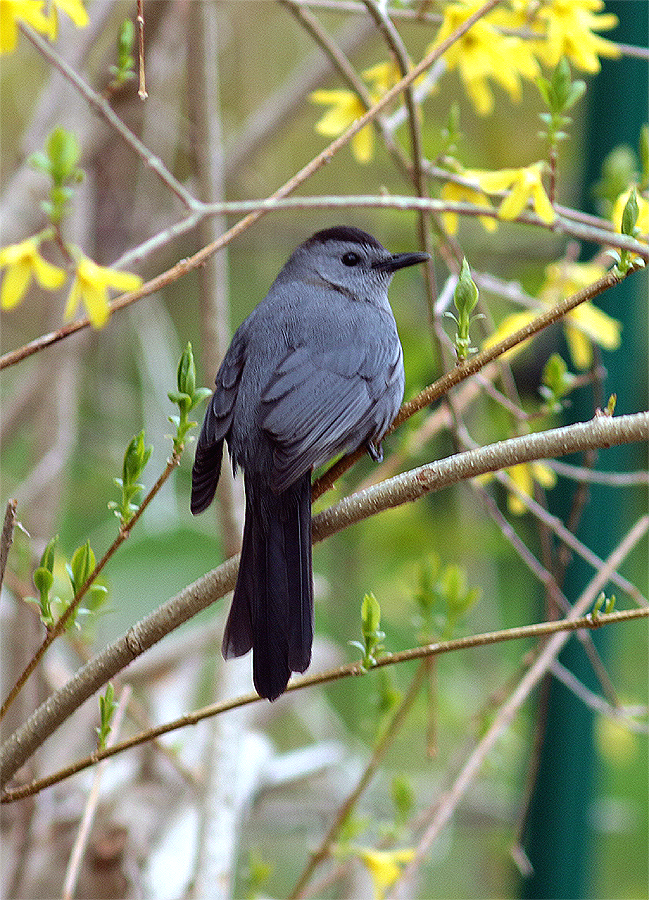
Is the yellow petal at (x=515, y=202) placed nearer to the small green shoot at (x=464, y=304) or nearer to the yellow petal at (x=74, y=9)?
the small green shoot at (x=464, y=304)

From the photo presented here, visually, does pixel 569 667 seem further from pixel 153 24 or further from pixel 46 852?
pixel 153 24

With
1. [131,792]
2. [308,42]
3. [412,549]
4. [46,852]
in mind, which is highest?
[308,42]

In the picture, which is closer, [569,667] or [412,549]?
[569,667]

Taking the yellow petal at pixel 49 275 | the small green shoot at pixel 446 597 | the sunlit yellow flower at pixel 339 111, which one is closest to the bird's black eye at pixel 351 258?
the sunlit yellow flower at pixel 339 111

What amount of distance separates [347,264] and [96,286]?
928 mm

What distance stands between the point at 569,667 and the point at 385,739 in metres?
0.81

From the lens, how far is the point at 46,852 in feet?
6.52

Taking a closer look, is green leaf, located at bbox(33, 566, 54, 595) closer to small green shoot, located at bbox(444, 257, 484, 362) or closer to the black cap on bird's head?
small green shoot, located at bbox(444, 257, 484, 362)

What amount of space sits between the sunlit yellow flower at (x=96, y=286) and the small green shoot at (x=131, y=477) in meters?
0.13

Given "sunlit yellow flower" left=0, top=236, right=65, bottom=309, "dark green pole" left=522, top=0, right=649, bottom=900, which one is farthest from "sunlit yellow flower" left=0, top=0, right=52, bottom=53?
"dark green pole" left=522, top=0, right=649, bottom=900

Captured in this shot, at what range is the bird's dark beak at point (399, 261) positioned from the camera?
1.62 metres

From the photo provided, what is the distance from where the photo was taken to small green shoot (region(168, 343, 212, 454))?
1013 mm

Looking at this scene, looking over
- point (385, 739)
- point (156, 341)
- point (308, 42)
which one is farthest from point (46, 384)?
point (308, 42)

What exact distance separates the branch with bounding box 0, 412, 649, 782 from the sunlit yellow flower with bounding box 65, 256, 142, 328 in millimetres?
299
